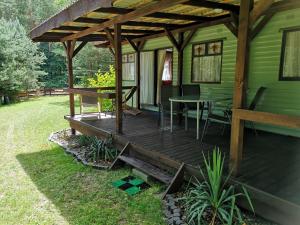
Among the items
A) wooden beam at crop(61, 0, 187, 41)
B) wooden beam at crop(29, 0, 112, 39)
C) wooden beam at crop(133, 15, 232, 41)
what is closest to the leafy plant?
wooden beam at crop(61, 0, 187, 41)

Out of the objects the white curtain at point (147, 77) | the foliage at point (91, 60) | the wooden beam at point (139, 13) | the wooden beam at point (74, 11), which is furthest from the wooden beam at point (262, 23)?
the foliage at point (91, 60)

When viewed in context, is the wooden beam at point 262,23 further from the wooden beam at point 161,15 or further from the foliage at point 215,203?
the foliage at point 215,203

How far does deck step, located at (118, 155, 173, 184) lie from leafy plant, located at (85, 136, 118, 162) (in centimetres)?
51

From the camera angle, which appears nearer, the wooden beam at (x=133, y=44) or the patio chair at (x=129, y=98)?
the patio chair at (x=129, y=98)

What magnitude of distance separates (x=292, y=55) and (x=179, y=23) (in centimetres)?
262

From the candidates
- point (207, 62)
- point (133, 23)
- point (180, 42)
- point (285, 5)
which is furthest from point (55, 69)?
point (285, 5)

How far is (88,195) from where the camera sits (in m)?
3.59

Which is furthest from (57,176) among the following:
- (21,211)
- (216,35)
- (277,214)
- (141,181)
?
(216,35)

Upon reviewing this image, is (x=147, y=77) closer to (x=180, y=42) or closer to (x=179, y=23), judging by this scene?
(x=180, y=42)

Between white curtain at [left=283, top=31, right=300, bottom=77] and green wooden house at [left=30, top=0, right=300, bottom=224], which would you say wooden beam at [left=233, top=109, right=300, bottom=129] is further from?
white curtain at [left=283, top=31, right=300, bottom=77]

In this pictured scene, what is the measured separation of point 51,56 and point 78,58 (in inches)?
272

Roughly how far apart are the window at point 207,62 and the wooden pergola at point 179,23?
0.36 metres

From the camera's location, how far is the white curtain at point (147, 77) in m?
8.33

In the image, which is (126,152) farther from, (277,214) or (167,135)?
(277,214)
